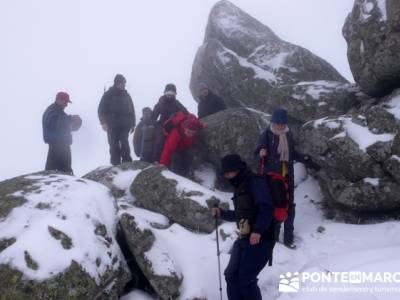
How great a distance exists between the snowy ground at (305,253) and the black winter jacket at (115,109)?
4918mm

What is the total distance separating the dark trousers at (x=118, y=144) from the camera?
49.1 ft

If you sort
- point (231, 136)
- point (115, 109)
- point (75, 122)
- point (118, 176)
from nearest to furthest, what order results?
point (118, 176), point (75, 122), point (231, 136), point (115, 109)

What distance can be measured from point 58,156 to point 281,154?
272 inches

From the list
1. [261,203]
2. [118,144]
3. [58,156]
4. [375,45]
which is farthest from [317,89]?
[58,156]

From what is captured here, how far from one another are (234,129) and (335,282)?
743 cm

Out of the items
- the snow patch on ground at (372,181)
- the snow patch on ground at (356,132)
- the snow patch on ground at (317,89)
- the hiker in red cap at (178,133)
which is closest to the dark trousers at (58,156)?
the hiker in red cap at (178,133)

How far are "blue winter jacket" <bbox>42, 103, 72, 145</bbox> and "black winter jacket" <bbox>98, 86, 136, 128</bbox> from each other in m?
1.89

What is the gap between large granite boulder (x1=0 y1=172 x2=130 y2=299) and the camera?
7211 mm

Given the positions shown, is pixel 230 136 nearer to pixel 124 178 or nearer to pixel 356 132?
pixel 124 178

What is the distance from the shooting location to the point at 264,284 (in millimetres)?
9250

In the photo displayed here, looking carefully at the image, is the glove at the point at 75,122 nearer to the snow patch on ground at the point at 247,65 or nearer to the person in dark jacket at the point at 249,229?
the person in dark jacket at the point at 249,229

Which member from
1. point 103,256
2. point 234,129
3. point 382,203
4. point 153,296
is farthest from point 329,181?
point 103,256

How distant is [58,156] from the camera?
13.0 metres

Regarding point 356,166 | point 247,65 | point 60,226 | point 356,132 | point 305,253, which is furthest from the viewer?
point 247,65
